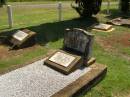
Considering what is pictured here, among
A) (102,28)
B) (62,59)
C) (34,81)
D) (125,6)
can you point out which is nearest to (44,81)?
(34,81)

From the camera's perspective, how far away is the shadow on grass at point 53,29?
425 inches

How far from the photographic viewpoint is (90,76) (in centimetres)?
621

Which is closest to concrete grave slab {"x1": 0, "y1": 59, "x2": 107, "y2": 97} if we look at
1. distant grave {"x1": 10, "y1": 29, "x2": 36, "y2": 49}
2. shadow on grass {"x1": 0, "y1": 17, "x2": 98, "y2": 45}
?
distant grave {"x1": 10, "y1": 29, "x2": 36, "y2": 49}

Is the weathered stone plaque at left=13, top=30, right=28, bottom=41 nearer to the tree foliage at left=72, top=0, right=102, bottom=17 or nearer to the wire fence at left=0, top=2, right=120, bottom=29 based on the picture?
the wire fence at left=0, top=2, right=120, bottom=29

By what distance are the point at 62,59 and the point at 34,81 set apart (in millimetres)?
1138

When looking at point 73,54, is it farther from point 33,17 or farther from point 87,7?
point 33,17

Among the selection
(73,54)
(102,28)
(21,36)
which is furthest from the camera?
(102,28)

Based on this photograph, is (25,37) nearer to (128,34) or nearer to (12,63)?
(12,63)

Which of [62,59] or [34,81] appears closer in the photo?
[34,81]

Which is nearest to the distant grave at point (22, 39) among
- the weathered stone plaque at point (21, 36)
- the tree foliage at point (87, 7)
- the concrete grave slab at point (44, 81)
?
the weathered stone plaque at point (21, 36)

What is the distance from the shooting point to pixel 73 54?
22.4 ft

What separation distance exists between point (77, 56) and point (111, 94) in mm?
1399

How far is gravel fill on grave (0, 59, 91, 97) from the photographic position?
541cm

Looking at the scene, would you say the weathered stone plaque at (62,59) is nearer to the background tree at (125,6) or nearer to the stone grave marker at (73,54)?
the stone grave marker at (73,54)
